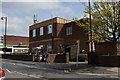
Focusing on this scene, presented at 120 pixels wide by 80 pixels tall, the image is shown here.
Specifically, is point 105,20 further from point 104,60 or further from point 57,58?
point 57,58

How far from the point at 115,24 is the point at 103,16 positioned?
4.69ft

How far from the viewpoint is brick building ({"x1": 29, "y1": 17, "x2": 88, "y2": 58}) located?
33969mm

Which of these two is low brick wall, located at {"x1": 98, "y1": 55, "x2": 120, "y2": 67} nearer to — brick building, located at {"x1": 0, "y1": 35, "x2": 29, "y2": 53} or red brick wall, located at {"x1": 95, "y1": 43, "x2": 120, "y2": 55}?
red brick wall, located at {"x1": 95, "y1": 43, "x2": 120, "y2": 55}

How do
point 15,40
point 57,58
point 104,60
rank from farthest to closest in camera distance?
1. point 15,40
2. point 57,58
3. point 104,60

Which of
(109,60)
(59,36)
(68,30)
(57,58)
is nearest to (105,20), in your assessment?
(109,60)

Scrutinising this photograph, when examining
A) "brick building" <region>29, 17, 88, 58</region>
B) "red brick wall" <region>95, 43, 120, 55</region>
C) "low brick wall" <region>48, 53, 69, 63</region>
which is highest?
"brick building" <region>29, 17, 88, 58</region>

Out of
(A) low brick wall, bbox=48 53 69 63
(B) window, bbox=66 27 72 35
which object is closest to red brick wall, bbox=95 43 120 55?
(A) low brick wall, bbox=48 53 69 63

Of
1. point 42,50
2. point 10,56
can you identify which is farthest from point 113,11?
point 10,56

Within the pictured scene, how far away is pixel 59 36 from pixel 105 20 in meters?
21.9

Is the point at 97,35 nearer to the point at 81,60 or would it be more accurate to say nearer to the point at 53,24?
the point at 81,60

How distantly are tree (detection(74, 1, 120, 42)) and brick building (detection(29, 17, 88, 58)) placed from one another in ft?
42.1

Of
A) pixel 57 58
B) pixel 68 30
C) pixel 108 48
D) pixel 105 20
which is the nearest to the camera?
pixel 105 20

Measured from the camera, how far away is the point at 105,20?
18219mm

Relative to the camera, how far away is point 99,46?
25062 mm
